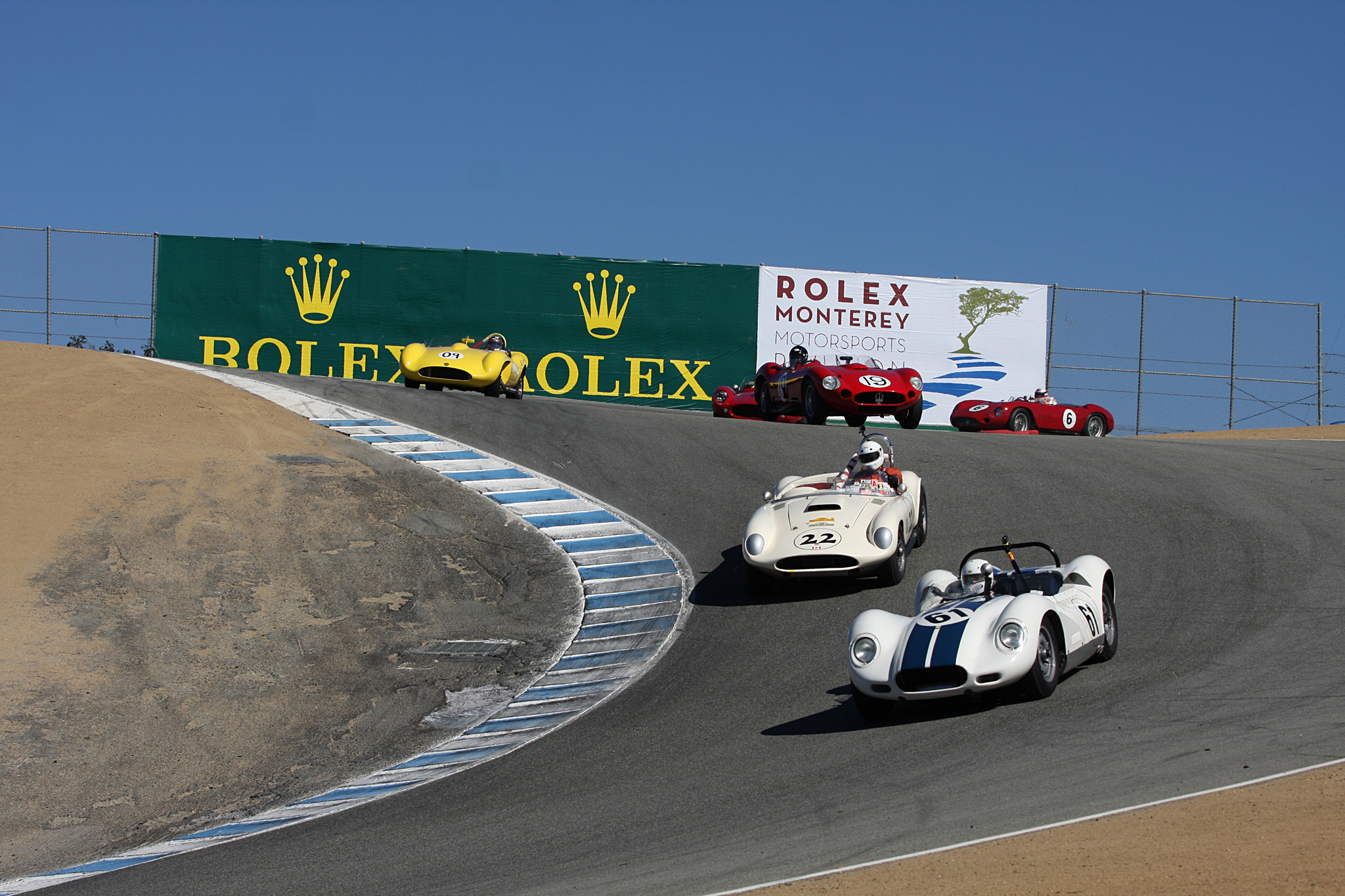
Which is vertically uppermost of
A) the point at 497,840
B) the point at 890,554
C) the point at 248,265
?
the point at 248,265

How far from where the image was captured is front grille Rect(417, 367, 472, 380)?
21.2 metres

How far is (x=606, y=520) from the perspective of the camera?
49.1 ft

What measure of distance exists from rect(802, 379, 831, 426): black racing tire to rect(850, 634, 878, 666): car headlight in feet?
37.7

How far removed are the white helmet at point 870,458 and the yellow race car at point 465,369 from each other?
31.8 feet

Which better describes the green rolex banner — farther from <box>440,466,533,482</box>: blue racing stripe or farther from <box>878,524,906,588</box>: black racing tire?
<box>878,524,906,588</box>: black racing tire

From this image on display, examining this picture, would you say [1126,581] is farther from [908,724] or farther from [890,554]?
[908,724]

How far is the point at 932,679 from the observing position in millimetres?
7805

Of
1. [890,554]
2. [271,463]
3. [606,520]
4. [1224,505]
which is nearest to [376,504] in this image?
[271,463]

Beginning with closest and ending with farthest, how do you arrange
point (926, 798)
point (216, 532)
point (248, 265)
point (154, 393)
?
point (926, 798), point (216, 532), point (154, 393), point (248, 265)

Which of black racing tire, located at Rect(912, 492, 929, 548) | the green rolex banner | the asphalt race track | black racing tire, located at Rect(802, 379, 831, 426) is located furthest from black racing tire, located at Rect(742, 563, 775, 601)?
the green rolex banner

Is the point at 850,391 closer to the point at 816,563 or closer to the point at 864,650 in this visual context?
the point at 816,563

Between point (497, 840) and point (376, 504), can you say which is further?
point (376, 504)

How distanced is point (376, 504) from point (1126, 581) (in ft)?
28.0

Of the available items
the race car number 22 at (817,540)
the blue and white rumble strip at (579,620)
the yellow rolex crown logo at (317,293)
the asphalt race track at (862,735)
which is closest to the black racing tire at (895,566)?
the asphalt race track at (862,735)
